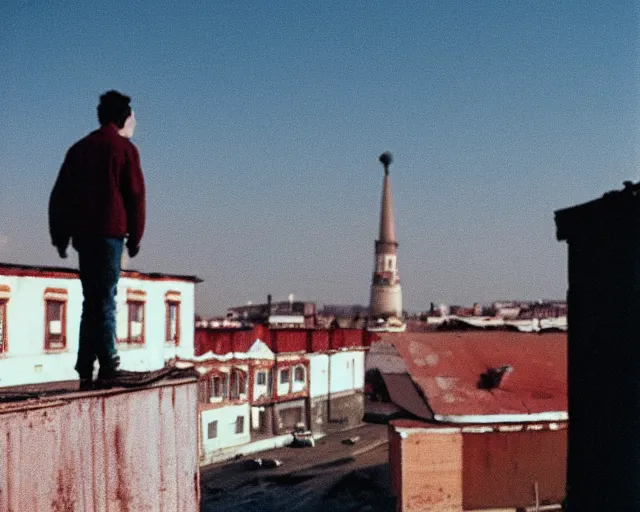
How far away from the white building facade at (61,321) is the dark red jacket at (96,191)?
56.9 ft

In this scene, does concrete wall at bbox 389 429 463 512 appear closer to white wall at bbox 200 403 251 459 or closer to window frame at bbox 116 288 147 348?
window frame at bbox 116 288 147 348

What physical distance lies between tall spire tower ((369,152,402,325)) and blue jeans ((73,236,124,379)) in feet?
223

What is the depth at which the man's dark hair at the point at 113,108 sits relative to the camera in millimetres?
5996

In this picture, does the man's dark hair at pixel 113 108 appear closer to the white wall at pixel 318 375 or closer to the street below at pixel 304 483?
the street below at pixel 304 483

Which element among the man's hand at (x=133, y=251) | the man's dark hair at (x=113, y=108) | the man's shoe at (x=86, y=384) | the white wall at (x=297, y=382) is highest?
the man's dark hair at (x=113, y=108)

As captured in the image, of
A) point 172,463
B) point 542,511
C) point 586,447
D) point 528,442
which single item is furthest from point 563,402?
point 172,463

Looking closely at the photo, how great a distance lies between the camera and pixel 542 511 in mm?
17594

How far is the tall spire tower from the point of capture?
75.5 m

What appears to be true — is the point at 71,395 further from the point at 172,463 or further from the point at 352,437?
the point at 352,437

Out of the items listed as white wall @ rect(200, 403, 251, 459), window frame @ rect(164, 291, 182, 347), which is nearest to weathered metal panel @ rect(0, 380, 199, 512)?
window frame @ rect(164, 291, 182, 347)

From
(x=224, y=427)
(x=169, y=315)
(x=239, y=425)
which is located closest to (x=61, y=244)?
(x=169, y=315)

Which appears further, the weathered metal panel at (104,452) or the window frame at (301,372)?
the window frame at (301,372)

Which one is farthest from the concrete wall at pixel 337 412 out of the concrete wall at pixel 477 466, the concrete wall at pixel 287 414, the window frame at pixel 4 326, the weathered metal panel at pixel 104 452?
the weathered metal panel at pixel 104 452

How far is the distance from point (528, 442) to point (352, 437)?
21763 millimetres
